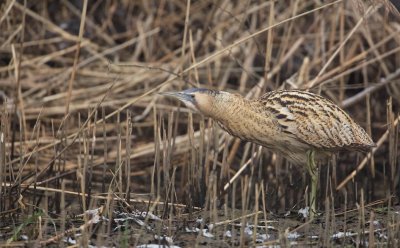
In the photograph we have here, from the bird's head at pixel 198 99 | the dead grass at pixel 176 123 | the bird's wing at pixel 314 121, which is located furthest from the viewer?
the bird's wing at pixel 314 121

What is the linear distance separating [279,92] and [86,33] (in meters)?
3.88

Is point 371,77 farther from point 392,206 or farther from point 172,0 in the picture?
point 392,206

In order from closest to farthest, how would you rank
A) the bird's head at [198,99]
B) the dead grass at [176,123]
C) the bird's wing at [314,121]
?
the dead grass at [176,123]
the bird's head at [198,99]
the bird's wing at [314,121]

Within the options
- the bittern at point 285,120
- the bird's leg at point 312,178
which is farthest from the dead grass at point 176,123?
the bittern at point 285,120

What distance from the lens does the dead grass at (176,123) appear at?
445 cm

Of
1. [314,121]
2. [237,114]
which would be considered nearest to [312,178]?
[314,121]

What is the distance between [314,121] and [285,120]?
6.7 inches

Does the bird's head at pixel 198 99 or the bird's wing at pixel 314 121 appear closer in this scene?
the bird's head at pixel 198 99

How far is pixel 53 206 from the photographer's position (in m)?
5.26

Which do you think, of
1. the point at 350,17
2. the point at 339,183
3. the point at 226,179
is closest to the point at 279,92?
the point at 226,179

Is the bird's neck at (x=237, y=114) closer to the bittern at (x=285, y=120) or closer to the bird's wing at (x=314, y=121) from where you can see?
the bittern at (x=285, y=120)

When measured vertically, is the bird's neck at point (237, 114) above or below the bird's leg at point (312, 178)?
above

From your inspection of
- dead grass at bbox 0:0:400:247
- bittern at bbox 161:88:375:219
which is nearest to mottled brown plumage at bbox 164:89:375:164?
bittern at bbox 161:88:375:219

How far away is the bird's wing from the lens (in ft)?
16.0
